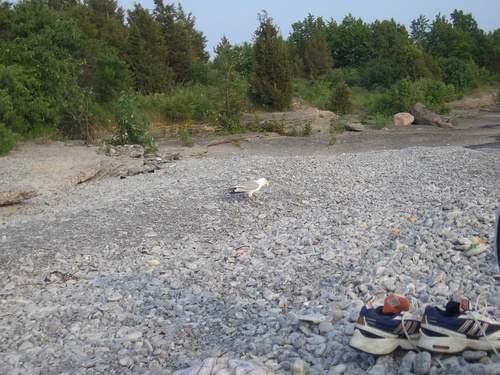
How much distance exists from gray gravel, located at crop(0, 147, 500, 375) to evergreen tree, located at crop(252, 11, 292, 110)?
14395 millimetres

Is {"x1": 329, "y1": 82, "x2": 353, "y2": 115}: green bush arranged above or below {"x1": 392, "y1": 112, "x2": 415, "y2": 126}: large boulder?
above

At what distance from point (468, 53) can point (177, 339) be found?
4568 centimetres

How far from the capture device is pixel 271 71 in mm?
22641

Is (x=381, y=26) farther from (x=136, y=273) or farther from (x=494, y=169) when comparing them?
(x=136, y=273)

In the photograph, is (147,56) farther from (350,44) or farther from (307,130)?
(350,44)

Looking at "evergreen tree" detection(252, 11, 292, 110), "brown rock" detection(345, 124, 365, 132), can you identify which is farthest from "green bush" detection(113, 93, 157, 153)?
"evergreen tree" detection(252, 11, 292, 110)

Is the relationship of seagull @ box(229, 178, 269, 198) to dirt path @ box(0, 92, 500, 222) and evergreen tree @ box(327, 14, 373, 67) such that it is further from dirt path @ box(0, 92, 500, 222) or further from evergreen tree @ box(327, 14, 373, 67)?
evergreen tree @ box(327, 14, 373, 67)

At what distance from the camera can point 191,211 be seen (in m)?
6.96

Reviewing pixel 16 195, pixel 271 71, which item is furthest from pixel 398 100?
pixel 16 195

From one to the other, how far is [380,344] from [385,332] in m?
0.06

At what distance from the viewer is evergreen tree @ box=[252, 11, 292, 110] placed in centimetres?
2258

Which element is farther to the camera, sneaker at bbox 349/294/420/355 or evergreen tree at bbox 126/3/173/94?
evergreen tree at bbox 126/3/173/94

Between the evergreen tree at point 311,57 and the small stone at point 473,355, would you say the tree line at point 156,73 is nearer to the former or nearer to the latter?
the evergreen tree at point 311,57

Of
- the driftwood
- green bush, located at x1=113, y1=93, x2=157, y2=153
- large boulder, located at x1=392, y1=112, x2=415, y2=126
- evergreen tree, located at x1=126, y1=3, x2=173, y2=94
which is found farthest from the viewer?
evergreen tree, located at x1=126, y1=3, x2=173, y2=94
